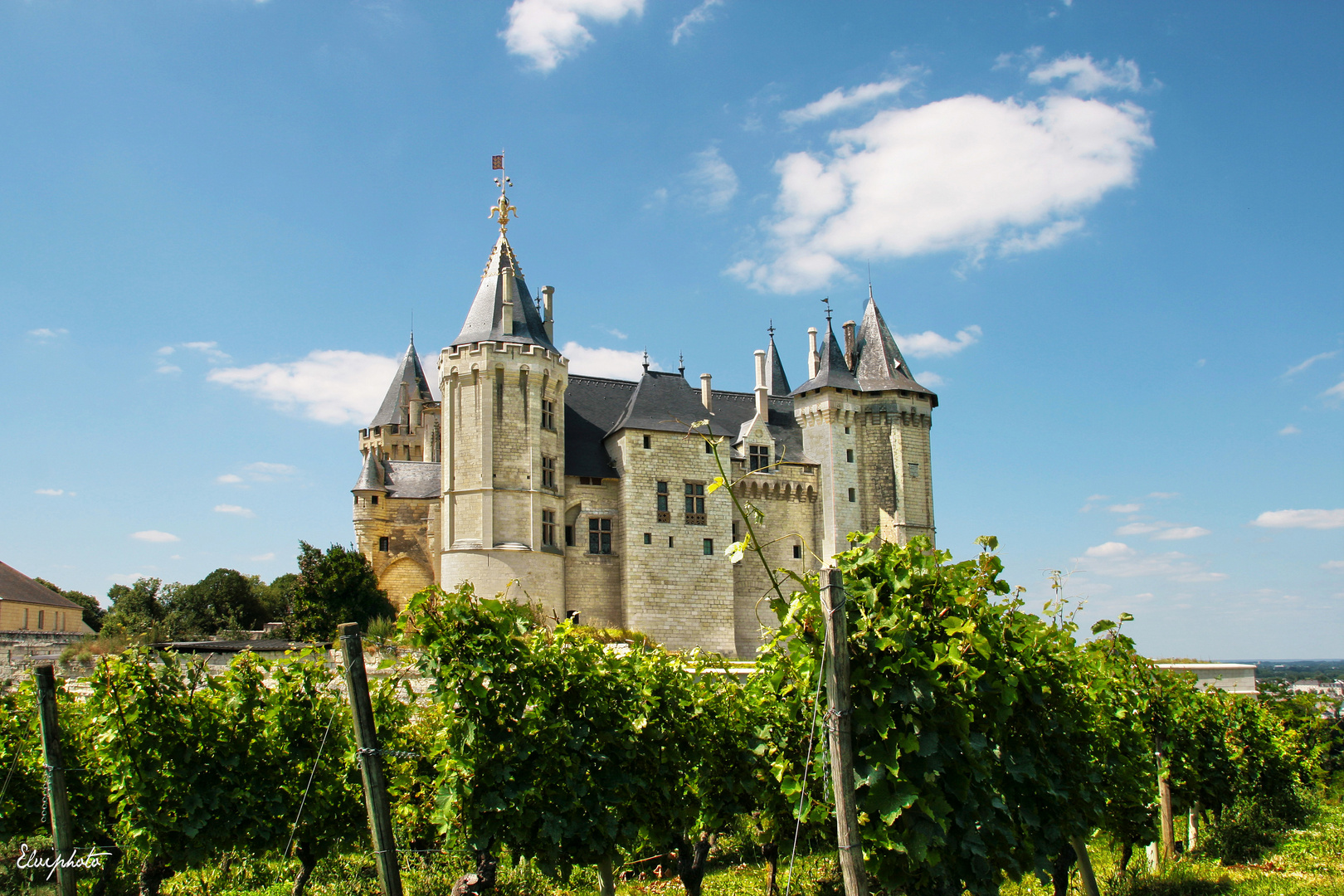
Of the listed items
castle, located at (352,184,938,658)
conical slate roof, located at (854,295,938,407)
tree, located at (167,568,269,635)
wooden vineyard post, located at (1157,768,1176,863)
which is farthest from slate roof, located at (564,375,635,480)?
wooden vineyard post, located at (1157,768,1176,863)

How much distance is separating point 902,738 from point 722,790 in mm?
4097

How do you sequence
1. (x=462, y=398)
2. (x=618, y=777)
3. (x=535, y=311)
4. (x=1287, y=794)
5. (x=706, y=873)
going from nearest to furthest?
(x=618, y=777), (x=706, y=873), (x=1287, y=794), (x=462, y=398), (x=535, y=311)

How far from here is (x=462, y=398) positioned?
3250 cm

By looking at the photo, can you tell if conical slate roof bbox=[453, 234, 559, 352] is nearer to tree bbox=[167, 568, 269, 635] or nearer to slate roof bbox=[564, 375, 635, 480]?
slate roof bbox=[564, 375, 635, 480]

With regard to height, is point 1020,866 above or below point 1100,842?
Result: above

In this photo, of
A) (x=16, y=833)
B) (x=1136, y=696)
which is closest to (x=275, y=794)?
(x=16, y=833)

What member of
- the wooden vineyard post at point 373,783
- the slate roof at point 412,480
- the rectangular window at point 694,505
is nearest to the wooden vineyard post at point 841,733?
the wooden vineyard post at point 373,783

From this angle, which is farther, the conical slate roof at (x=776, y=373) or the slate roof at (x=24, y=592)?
the conical slate roof at (x=776, y=373)

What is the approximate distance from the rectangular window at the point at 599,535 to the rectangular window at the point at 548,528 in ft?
5.93

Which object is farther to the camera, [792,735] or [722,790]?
[722,790]

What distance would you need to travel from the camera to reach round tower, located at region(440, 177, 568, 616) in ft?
102

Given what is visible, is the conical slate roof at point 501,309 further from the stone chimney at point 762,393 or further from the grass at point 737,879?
the grass at point 737,879

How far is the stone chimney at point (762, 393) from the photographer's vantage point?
128ft

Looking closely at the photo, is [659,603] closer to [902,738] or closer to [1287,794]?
[1287,794]
